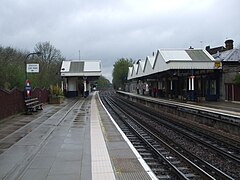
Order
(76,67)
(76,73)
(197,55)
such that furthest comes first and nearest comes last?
(76,67) → (76,73) → (197,55)

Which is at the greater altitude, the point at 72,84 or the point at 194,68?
the point at 194,68

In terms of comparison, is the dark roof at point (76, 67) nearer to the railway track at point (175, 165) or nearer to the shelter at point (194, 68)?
the shelter at point (194, 68)

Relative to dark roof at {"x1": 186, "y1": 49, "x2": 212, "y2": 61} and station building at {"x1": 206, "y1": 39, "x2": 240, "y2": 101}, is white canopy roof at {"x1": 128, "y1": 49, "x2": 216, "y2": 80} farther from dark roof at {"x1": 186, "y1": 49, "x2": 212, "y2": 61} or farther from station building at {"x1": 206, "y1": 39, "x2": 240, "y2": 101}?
station building at {"x1": 206, "y1": 39, "x2": 240, "y2": 101}

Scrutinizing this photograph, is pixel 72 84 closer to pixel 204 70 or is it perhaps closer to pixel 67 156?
pixel 204 70

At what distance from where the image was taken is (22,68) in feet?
145

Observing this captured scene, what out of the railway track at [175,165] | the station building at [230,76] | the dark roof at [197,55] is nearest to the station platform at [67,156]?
the railway track at [175,165]

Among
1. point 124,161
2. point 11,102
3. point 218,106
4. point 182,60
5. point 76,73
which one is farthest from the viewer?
point 76,73

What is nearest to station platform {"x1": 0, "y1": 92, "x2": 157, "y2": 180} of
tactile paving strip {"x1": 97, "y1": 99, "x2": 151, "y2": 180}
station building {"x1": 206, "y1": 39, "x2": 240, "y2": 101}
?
tactile paving strip {"x1": 97, "y1": 99, "x2": 151, "y2": 180}

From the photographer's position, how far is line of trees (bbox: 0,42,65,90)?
3794cm

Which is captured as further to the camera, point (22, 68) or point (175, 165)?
point (22, 68)

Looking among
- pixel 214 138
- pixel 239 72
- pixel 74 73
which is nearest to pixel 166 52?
pixel 239 72

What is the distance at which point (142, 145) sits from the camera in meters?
12.2

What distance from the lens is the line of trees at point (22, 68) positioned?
124 ft

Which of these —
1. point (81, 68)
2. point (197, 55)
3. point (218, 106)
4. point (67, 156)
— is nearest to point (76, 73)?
point (81, 68)
